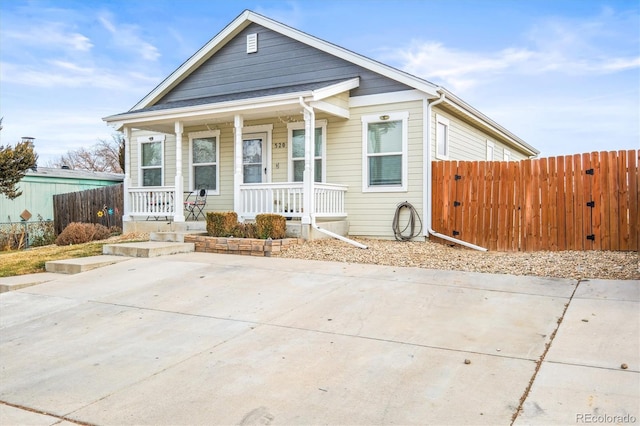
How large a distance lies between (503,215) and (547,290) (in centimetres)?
422

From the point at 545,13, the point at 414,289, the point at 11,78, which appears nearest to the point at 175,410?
the point at 414,289

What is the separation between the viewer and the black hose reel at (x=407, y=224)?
35.1 feet

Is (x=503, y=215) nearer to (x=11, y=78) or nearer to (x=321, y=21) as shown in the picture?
(x=321, y=21)

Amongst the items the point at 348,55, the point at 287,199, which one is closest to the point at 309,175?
the point at 287,199

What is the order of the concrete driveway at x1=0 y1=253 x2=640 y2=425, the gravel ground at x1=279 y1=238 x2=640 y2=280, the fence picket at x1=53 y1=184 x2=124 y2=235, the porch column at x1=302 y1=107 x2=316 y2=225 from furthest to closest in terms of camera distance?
the fence picket at x1=53 y1=184 x2=124 y2=235 < the porch column at x1=302 y1=107 x2=316 y2=225 < the gravel ground at x1=279 y1=238 x2=640 y2=280 < the concrete driveway at x1=0 y1=253 x2=640 y2=425

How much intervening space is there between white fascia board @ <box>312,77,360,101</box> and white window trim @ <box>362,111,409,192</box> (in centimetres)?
76

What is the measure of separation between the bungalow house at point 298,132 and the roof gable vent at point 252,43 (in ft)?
0.09

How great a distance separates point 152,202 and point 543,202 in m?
8.92

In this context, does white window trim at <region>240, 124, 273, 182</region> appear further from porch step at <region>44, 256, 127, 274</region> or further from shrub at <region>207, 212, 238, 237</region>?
porch step at <region>44, 256, 127, 274</region>

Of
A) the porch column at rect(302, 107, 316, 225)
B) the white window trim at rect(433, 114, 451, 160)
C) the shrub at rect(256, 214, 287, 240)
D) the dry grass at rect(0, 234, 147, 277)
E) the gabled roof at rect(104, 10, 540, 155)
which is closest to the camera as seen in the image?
the dry grass at rect(0, 234, 147, 277)

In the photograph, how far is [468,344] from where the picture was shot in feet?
13.7

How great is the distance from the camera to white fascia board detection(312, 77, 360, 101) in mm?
10000

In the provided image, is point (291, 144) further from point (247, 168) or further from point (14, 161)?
point (14, 161)

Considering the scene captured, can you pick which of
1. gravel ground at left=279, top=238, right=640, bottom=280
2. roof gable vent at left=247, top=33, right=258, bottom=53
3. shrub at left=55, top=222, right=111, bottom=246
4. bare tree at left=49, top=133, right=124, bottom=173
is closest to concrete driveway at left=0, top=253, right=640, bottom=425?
gravel ground at left=279, top=238, right=640, bottom=280
